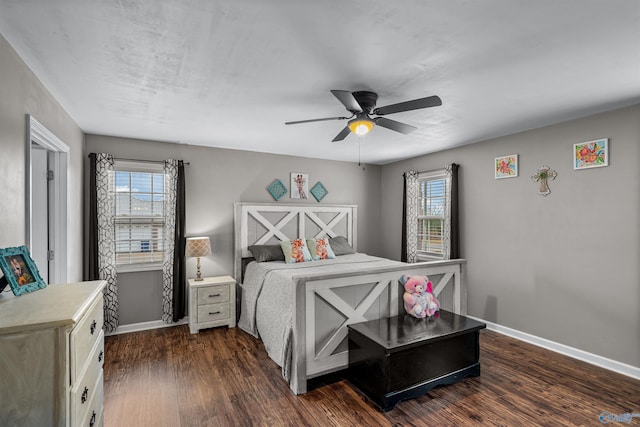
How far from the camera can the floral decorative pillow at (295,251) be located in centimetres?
439

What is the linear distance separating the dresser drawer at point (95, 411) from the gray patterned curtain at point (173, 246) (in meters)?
2.43

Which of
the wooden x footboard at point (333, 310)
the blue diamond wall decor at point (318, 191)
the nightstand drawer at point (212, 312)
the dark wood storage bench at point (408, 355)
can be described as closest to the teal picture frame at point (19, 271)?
the wooden x footboard at point (333, 310)

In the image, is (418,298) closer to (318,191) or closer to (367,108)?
(367,108)

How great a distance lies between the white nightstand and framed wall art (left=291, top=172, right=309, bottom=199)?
1.72 metres

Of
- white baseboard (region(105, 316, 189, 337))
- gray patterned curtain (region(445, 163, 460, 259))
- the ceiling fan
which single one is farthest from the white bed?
the ceiling fan

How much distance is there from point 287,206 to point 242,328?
1.86 m

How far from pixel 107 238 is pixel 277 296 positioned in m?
2.31

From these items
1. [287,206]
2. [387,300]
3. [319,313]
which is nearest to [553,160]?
[387,300]

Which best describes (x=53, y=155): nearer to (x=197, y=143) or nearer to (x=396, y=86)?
(x=197, y=143)

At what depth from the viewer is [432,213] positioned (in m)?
5.08

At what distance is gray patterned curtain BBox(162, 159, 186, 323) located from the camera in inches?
165

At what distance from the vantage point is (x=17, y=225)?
195 centimetres

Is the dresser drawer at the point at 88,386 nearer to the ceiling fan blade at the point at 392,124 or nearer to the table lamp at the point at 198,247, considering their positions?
the table lamp at the point at 198,247

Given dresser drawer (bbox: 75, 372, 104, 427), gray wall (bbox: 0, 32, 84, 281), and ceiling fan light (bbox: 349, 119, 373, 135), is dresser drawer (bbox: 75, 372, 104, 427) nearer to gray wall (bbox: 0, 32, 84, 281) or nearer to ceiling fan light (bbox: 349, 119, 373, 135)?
gray wall (bbox: 0, 32, 84, 281)
